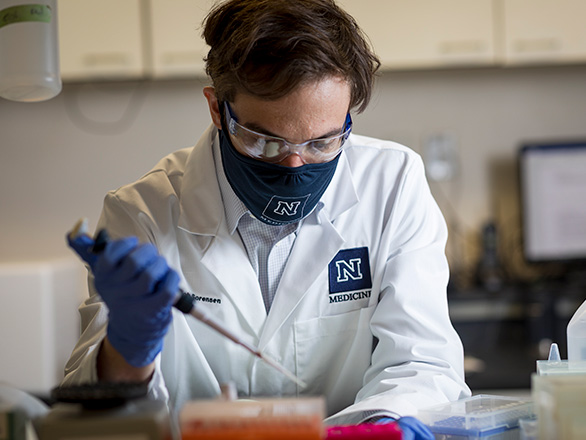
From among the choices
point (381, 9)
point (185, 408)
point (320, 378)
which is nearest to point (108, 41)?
point (381, 9)

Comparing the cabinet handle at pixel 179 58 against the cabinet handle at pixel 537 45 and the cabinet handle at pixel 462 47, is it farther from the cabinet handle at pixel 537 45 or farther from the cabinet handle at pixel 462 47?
the cabinet handle at pixel 537 45

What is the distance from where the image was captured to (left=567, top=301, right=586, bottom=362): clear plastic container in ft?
3.26

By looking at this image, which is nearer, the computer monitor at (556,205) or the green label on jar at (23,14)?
the green label on jar at (23,14)

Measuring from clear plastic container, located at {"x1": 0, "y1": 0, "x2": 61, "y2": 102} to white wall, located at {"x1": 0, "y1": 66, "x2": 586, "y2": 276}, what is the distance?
1.97 metres

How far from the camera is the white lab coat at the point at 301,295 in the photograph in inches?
52.1

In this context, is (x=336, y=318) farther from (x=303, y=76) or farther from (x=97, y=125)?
(x=97, y=125)

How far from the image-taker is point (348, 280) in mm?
1399

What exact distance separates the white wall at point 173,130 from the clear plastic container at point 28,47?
6.46 ft

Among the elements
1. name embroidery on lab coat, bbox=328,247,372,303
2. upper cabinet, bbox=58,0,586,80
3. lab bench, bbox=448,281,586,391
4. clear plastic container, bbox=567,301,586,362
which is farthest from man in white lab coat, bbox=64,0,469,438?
upper cabinet, bbox=58,0,586,80

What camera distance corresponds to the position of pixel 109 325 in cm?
100

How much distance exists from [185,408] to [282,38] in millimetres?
664

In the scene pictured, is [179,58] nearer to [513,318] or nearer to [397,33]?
[397,33]

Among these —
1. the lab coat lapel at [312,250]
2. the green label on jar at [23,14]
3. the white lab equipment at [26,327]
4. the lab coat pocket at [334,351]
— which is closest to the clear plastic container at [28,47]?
the green label on jar at [23,14]

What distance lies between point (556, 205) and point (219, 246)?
6.27 feet
